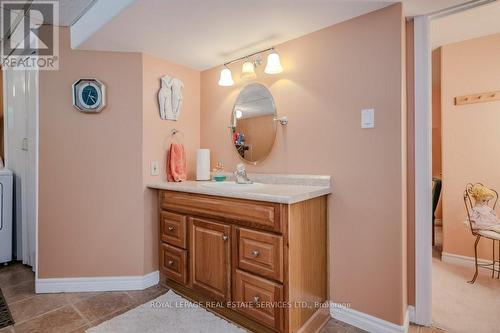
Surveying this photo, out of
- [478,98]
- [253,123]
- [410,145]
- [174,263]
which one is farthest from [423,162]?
[174,263]

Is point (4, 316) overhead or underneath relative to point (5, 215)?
underneath

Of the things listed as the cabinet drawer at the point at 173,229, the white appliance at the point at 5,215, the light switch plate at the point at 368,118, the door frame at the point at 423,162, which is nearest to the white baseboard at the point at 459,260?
the door frame at the point at 423,162

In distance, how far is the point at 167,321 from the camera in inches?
71.4

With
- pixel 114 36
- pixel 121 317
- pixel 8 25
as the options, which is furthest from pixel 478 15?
pixel 8 25

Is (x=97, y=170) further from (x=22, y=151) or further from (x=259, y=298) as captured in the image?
(x=259, y=298)

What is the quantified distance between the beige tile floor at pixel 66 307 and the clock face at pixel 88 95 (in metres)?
1.50

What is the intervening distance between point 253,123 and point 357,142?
2.94 feet

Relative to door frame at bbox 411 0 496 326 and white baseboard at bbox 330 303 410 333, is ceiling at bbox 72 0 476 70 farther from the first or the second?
white baseboard at bbox 330 303 410 333

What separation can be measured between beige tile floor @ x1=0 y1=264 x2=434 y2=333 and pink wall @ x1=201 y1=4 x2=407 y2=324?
0.36 metres

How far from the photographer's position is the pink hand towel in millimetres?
2434

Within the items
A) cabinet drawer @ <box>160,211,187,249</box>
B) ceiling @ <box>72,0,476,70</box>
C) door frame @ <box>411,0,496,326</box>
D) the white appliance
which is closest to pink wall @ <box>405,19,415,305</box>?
door frame @ <box>411,0,496,326</box>

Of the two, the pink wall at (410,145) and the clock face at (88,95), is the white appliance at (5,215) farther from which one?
the pink wall at (410,145)

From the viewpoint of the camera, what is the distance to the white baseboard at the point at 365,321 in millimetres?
1661
